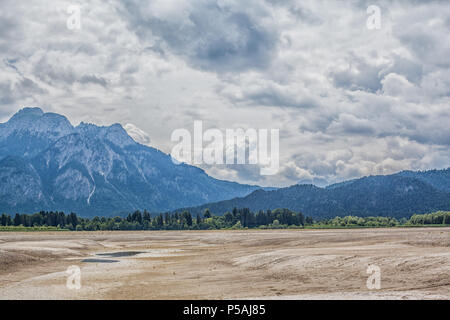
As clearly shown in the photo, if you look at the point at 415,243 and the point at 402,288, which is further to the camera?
the point at 415,243

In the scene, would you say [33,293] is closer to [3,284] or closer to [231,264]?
[3,284]

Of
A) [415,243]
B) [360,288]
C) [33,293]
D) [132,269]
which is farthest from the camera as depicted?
[415,243]

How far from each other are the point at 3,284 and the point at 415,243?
1792 inches

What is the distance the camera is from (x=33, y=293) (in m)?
30.2

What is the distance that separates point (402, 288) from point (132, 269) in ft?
92.2

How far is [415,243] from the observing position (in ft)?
180
